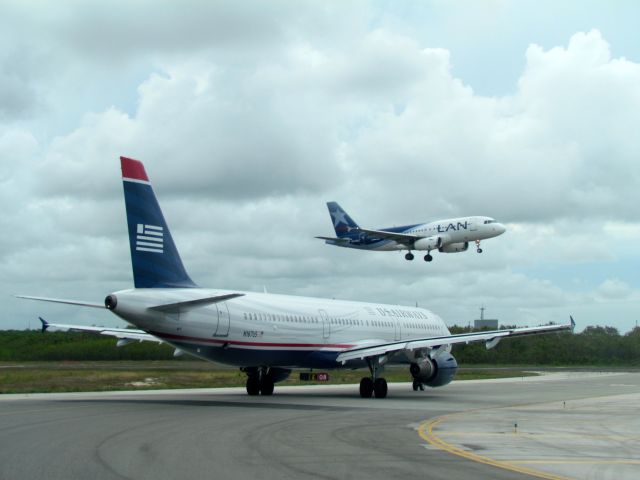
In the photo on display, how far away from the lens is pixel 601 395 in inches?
1412

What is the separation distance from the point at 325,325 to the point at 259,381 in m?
3.40

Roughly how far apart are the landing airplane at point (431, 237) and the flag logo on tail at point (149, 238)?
26028 mm

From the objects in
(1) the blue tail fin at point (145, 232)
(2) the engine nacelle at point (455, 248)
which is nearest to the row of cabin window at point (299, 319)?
(1) the blue tail fin at point (145, 232)

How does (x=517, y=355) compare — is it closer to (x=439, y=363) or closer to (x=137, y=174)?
(x=439, y=363)

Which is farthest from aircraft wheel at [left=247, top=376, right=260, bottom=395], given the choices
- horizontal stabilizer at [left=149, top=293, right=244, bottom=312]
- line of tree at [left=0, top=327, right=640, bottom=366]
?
line of tree at [left=0, top=327, right=640, bottom=366]

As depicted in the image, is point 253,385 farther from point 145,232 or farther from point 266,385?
point 145,232

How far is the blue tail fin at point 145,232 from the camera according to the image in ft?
83.0

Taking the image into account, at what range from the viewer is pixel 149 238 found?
25.7m

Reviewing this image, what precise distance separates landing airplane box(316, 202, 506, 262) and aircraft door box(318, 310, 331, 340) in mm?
17034

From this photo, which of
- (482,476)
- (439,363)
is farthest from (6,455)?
(439,363)

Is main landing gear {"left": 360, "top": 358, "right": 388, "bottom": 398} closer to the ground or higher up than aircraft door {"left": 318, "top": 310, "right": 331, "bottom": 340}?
closer to the ground

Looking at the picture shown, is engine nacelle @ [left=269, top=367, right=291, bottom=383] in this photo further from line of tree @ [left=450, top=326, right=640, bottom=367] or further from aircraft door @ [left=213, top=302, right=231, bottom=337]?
line of tree @ [left=450, top=326, right=640, bottom=367]

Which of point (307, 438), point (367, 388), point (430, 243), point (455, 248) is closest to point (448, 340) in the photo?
point (367, 388)

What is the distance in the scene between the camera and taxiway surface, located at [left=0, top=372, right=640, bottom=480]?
12273 millimetres
